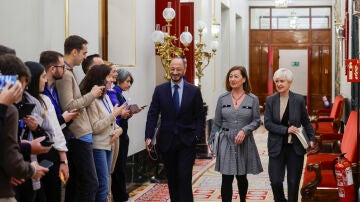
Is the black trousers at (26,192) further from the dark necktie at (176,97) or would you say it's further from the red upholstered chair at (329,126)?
the red upholstered chair at (329,126)

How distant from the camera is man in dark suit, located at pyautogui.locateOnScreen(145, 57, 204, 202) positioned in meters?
6.73

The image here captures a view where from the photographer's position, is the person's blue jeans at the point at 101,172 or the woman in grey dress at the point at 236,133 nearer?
the person's blue jeans at the point at 101,172

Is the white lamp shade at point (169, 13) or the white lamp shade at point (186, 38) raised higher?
the white lamp shade at point (169, 13)

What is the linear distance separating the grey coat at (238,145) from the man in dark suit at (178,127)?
293 mm

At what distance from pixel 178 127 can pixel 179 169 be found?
44cm

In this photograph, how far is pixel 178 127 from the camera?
22.1 feet

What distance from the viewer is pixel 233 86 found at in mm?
6969

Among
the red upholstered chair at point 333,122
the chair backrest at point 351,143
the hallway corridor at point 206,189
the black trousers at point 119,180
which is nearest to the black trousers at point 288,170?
the chair backrest at point 351,143

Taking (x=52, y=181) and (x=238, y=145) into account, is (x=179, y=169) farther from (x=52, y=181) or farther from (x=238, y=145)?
(x=52, y=181)

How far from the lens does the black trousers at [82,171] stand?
580 cm

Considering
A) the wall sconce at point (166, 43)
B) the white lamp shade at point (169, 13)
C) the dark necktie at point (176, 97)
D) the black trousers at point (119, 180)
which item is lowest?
the black trousers at point (119, 180)

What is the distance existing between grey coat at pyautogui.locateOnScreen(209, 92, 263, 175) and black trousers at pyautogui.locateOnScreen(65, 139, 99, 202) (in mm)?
1582

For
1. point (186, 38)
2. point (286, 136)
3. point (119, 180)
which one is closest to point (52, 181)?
point (119, 180)

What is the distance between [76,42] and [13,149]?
8.06ft
